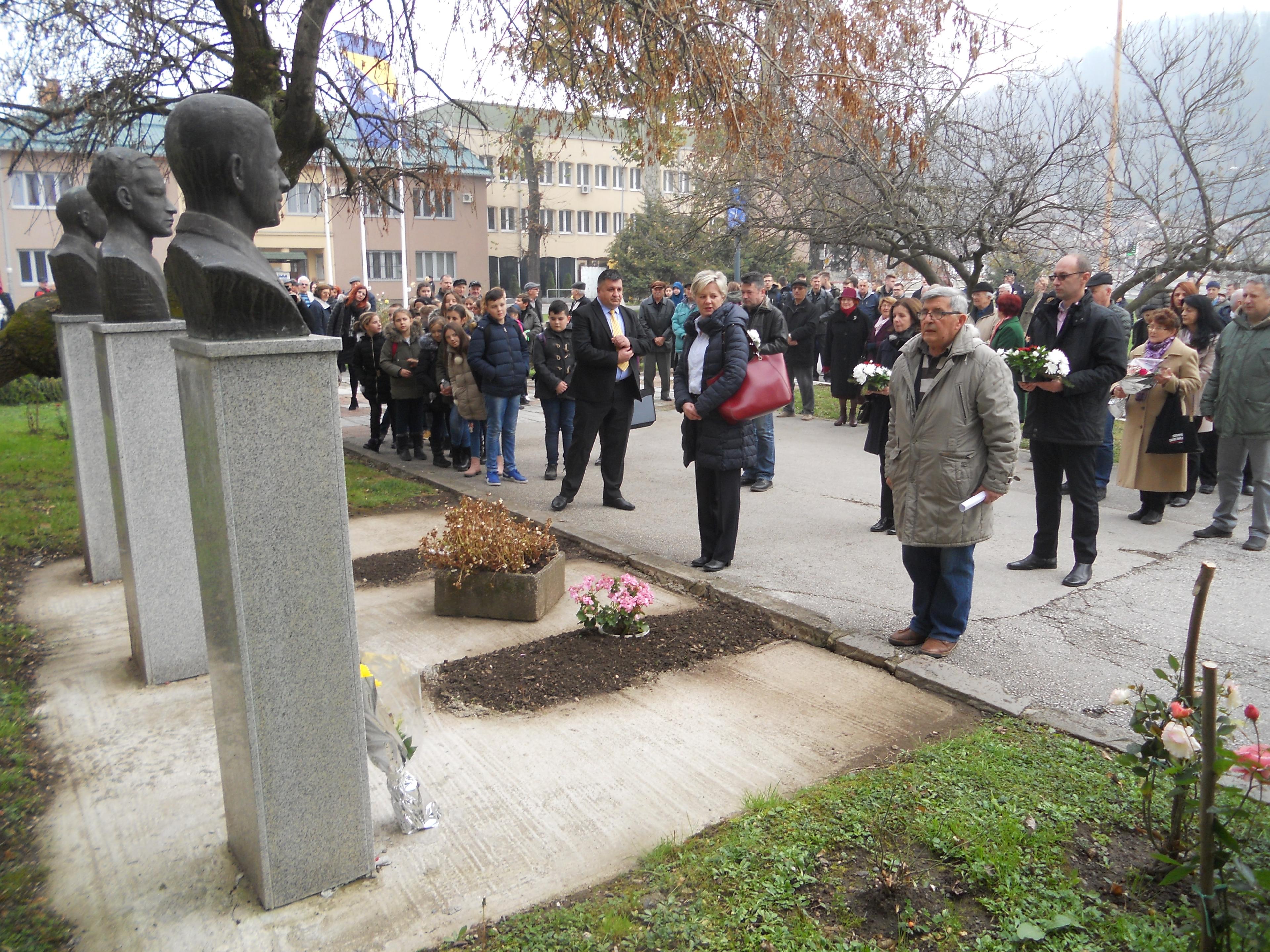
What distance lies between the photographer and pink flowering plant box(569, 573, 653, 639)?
5.21m

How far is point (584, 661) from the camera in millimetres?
4938

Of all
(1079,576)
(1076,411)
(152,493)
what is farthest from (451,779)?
(1076,411)

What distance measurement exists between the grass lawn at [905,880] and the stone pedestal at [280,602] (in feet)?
2.00

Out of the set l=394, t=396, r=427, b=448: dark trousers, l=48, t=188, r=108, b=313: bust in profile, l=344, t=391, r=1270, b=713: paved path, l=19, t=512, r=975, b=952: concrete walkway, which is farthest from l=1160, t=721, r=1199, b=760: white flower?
l=394, t=396, r=427, b=448: dark trousers

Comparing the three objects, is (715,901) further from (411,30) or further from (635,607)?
(411,30)

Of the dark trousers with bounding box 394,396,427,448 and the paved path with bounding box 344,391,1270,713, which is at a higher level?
the dark trousers with bounding box 394,396,427,448

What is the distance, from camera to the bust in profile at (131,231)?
4.72 m

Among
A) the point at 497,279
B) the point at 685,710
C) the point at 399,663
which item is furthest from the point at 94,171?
the point at 497,279

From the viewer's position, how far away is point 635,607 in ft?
17.1

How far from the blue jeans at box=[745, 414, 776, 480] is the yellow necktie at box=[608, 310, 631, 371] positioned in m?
1.80

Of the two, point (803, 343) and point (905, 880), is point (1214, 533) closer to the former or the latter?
point (905, 880)

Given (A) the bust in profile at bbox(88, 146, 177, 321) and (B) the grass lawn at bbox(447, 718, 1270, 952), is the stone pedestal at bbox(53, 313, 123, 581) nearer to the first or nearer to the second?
(A) the bust in profile at bbox(88, 146, 177, 321)

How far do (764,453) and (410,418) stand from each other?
167 inches

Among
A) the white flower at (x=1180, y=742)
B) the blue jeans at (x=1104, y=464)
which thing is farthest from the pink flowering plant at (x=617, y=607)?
the blue jeans at (x=1104, y=464)
